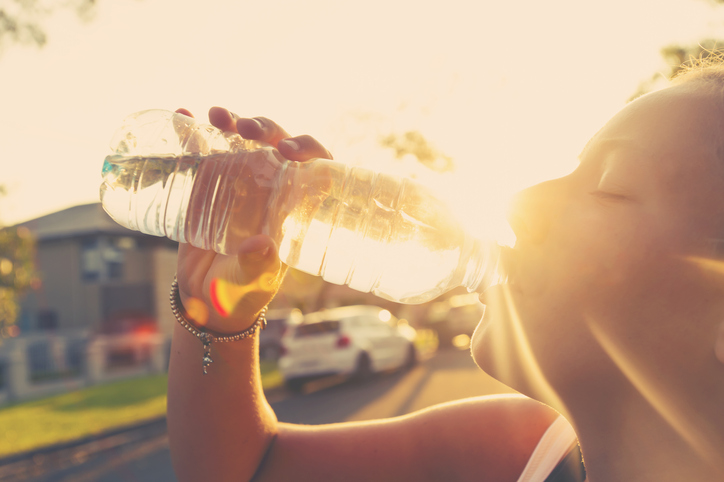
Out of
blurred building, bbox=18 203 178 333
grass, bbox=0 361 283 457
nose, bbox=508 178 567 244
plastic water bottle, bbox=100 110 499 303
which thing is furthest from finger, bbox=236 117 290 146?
blurred building, bbox=18 203 178 333

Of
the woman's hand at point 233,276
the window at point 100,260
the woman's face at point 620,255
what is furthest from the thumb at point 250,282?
the window at point 100,260

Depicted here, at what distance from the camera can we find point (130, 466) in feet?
22.2

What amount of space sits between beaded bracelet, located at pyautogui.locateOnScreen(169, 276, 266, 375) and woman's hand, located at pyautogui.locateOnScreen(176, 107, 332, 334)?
0.05 feet

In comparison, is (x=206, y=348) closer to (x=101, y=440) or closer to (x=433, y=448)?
(x=433, y=448)

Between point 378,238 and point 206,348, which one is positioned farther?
point 378,238

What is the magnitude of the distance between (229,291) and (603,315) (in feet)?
3.05

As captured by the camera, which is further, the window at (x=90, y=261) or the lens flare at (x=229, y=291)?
the window at (x=90, y=261)

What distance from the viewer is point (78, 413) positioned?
390 inches

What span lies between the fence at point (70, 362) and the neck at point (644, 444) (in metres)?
14.1

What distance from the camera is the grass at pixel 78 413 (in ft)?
25.9

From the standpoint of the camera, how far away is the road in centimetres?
653

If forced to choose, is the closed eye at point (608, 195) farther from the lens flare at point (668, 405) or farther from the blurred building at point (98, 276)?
the blurred building at point (98, 276)

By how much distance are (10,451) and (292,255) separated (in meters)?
7.06

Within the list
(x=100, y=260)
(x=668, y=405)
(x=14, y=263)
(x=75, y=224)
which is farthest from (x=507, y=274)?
(x=75, y=224)
